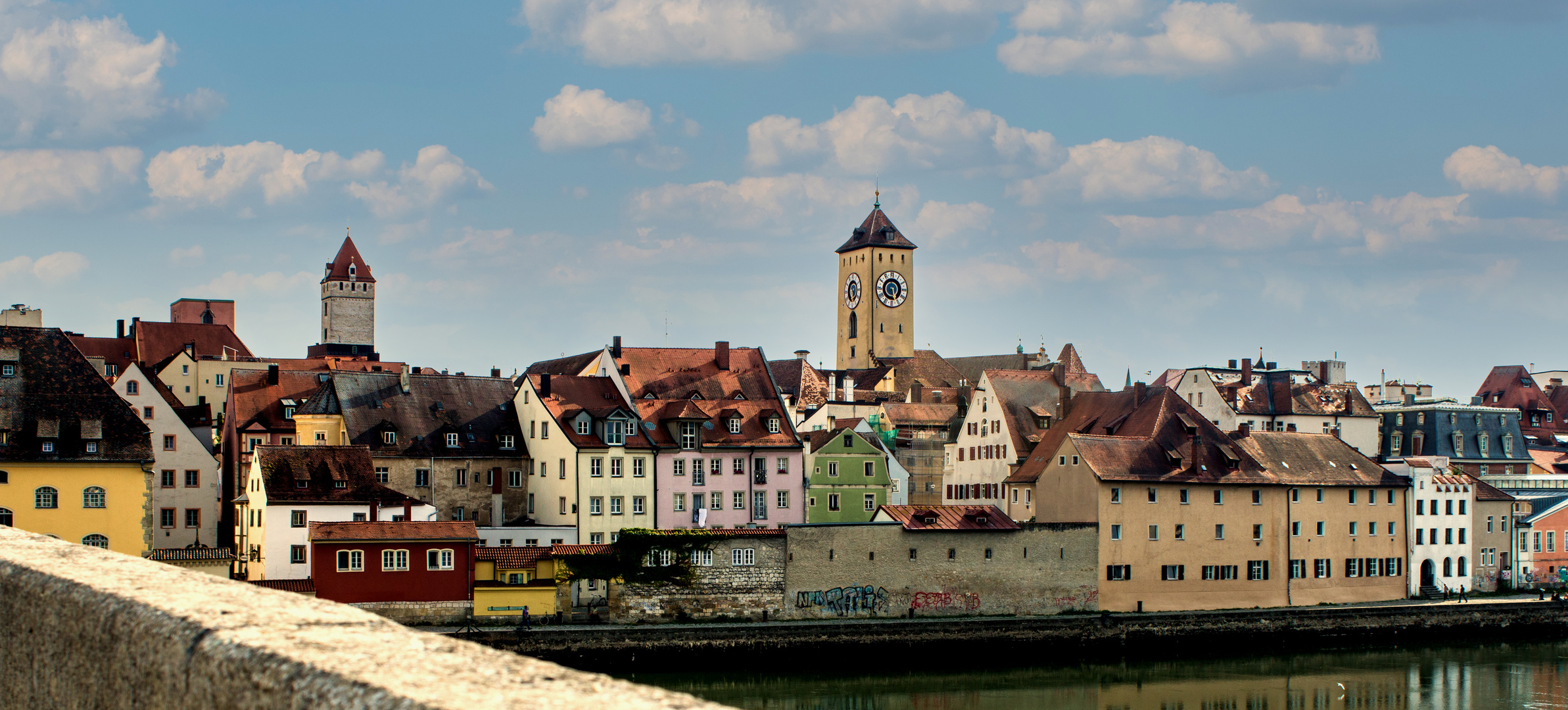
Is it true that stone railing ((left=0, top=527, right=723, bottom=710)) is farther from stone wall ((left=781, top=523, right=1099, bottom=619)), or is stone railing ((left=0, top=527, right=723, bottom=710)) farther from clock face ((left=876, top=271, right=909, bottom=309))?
clock face ((left=876, top=271, right=909, bottom=309))

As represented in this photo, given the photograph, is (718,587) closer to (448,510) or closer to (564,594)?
(564,594)

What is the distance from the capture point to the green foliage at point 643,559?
2010 inches

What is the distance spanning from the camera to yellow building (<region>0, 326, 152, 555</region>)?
4578 cm

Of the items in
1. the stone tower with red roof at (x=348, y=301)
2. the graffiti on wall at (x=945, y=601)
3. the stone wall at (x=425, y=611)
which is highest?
the stone tower with red roof at (x=348, y=301)

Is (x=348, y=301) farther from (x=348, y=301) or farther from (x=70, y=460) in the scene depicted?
(x=70, y=460)

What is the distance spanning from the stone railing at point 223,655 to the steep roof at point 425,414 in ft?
165

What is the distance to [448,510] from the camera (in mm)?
58625

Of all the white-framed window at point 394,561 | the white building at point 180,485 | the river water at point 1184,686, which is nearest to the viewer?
the river water at point 1184,686

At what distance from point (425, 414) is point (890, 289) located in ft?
331

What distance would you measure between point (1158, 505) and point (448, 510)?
27254 millimetres

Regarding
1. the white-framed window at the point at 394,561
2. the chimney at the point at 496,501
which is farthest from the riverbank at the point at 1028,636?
the chimney at the point at 496,501

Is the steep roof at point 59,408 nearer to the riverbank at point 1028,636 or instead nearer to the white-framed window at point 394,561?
the white-framed window at point 394,561

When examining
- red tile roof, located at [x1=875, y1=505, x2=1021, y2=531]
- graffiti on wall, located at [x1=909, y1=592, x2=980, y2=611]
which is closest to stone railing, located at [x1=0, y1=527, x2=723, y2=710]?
graffiti on wall, located at [x1=909, y1=592, x2=980, y2=611]

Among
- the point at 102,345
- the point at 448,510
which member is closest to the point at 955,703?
the point at 448,510
